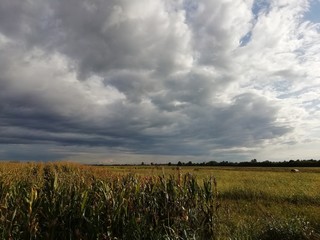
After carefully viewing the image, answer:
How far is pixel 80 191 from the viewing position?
10.8m

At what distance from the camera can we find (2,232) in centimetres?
871

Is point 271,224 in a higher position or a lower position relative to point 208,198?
lower

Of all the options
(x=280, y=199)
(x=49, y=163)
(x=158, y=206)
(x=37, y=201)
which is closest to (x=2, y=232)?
(x=37, y=201)

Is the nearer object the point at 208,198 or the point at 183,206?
the point at 183,206

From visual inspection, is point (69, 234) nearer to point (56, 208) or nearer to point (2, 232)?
point (56, 208)

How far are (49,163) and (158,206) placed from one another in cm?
3048

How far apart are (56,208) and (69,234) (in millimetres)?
847

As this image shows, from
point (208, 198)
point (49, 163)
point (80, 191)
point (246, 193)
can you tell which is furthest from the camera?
point (49, 163)

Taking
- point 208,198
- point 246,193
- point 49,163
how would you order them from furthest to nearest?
point 49,163 → point 246,193 → point 208,198

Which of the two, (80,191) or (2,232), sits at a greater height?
(80,191)

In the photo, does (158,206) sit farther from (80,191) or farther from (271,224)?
(271,224)

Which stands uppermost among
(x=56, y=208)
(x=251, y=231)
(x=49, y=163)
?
(x=49, y=163)

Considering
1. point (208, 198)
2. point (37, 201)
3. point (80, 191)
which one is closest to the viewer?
point (37, 201)

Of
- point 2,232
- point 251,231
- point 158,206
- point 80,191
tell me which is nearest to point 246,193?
point 251,231
